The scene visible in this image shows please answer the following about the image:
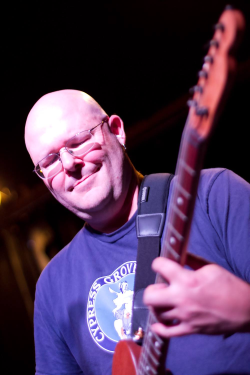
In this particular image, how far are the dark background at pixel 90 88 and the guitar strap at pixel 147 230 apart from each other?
1.19 metres

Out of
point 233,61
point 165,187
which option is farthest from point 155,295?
point 165,187

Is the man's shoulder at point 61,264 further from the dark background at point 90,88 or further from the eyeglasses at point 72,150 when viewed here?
the dark background at point 90,88

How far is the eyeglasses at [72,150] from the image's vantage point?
1.47 meters

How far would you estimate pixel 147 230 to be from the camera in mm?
1348

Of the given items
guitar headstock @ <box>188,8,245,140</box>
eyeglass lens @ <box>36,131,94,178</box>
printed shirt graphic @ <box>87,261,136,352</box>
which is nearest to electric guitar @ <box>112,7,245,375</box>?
guitar headstock @ <box>188,8,245,140</box>

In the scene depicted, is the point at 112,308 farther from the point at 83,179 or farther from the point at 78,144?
the point at 78,144

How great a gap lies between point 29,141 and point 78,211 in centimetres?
43

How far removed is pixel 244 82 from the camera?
8.04 ft

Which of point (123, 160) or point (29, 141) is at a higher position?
point (29, 141)

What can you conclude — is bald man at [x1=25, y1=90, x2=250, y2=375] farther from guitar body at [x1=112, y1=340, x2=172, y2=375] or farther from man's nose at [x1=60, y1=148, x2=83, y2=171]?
guitar body at [x1=112, y1=340, x2=172, y2=375]

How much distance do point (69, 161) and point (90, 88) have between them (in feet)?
5.53

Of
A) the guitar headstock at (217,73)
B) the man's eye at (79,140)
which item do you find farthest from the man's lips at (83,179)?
the guitar headstock at (217,73)

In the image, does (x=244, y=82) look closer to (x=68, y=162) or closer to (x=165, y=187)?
(x=165, y=187)

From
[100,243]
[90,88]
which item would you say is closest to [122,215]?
[100,243]
